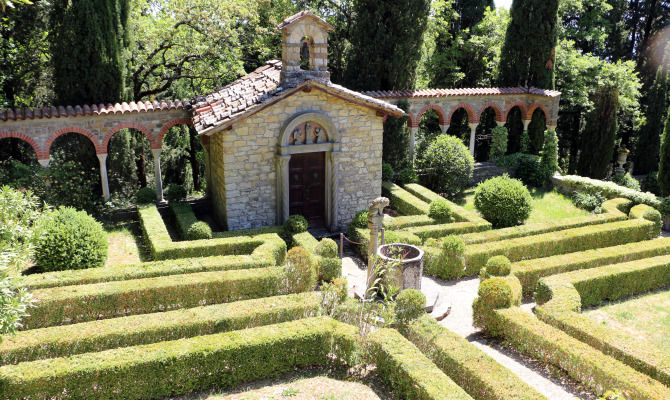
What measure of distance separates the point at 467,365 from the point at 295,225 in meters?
7.57

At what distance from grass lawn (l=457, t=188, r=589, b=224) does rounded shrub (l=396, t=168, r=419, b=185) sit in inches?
81.1

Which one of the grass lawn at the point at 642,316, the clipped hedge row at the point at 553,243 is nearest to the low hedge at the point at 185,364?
the clipped hedge row at the point at 553,243

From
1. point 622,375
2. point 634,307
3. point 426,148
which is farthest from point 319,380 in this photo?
point 426,148

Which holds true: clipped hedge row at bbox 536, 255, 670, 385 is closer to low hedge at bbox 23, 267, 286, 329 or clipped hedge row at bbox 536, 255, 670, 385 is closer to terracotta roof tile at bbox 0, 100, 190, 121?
low hedge at bbox 23, 267, 286, 329

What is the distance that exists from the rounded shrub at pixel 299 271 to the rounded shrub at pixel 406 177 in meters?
8.72

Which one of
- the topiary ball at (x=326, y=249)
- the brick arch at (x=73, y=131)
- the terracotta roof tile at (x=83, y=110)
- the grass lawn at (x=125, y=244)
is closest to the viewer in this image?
the topiary ball at (x=326, y=249)

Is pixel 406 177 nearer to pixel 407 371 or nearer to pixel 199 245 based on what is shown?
pixel 199 245

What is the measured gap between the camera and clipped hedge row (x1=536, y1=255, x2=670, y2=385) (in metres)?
9.35

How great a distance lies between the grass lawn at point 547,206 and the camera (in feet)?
62.8

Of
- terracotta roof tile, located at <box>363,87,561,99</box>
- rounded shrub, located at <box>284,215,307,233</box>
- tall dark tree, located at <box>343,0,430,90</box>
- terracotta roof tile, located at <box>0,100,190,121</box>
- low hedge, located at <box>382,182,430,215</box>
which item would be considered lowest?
rounded shrub, located at <box>284,215,307,233</box>

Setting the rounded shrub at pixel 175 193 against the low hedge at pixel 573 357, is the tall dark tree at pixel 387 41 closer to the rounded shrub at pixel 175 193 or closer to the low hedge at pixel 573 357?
the rounded shrub at pixel 175 193

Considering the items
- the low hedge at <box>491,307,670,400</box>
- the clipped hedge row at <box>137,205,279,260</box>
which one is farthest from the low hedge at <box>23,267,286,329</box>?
the low hedge at <box>491,307,670,400</box>

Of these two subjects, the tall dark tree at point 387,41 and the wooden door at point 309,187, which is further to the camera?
the tall dark tree at point 387,41

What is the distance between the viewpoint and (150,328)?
966cm
